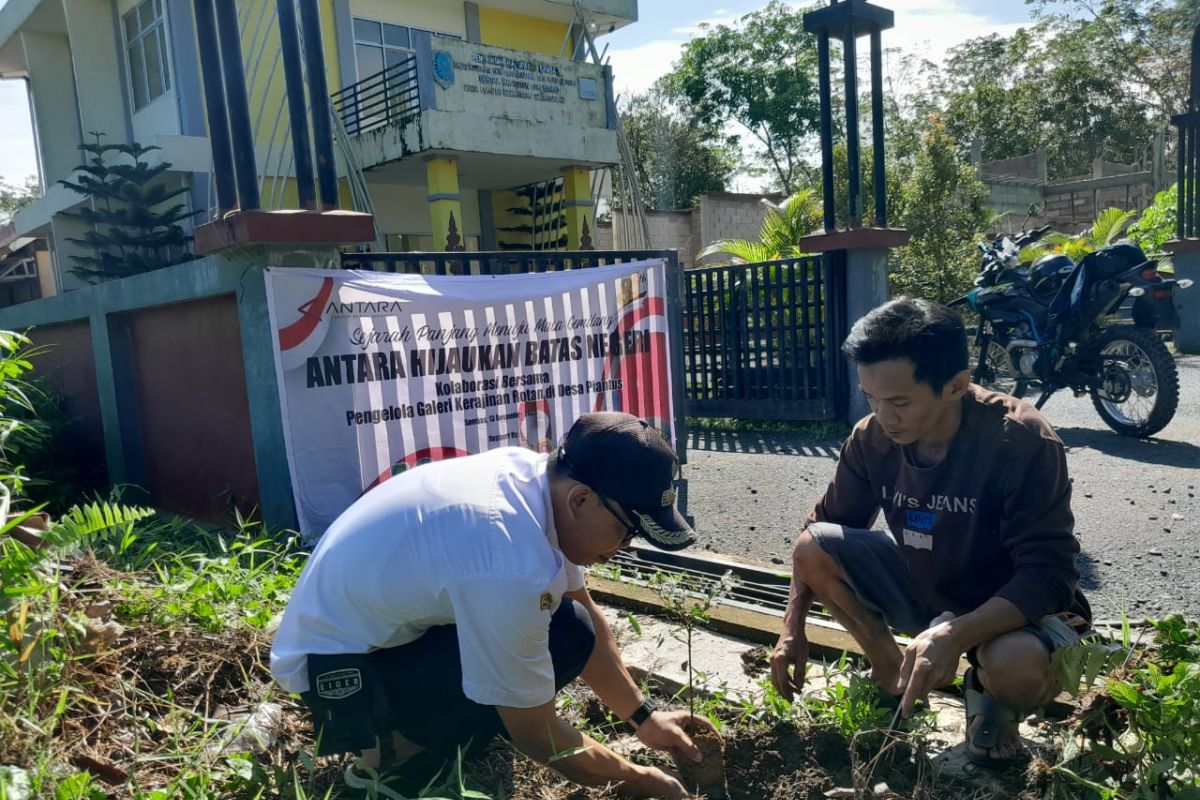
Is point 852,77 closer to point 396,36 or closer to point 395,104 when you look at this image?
point 395,104

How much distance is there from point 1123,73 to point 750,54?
1166 cm

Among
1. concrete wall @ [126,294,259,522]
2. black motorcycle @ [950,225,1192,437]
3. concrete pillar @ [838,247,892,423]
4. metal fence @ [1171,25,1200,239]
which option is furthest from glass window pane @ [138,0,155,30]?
metal fence @ [1171,25,1200,239]

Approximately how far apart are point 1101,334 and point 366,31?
11538mm

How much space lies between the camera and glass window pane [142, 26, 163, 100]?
12969mm

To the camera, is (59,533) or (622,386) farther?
(622,386)

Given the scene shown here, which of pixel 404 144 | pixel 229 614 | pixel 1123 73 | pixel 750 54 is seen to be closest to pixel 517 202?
pixel 404 144

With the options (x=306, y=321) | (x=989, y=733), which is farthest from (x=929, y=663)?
(x=306, y=321)

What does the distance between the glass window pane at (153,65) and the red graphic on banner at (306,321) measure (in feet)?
35.1

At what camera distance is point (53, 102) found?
15344 millimetres

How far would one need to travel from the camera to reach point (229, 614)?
9.93 ft

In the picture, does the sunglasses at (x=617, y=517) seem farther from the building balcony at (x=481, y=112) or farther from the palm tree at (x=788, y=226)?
the building balcony at (x=481, y=112)

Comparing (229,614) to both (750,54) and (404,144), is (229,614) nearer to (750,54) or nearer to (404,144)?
(404,144)

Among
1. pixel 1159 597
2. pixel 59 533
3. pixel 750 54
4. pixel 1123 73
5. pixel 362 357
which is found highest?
pixel 750 54

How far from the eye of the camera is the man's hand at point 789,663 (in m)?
2.42
